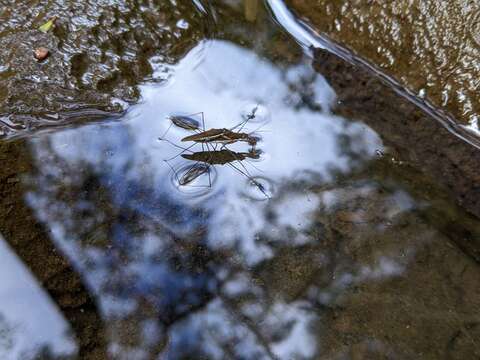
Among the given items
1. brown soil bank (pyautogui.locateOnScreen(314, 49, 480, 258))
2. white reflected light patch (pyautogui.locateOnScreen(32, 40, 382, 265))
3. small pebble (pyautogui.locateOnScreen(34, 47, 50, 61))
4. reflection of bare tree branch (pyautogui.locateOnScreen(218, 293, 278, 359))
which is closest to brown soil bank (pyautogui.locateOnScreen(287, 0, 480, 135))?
brown soil bank (pyautogui.locateOnScreen(314, 49, 480, 258))

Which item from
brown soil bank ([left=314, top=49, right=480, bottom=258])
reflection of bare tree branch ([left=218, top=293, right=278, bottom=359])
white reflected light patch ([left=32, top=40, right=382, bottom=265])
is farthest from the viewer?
brown soil bank ([left=314, top=49, right=480, bottom=258])

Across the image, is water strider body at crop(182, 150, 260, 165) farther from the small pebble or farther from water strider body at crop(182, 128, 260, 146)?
Answer: the small pebble

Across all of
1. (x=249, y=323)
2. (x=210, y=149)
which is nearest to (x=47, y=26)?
(x=210, y=149)

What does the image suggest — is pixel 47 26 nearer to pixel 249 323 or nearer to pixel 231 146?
pixel 231 146

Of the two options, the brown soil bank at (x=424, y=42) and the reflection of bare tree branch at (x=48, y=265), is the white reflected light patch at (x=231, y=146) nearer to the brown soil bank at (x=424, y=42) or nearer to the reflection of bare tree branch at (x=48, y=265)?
the reflection of bare tree branch at (x=48, y=265)

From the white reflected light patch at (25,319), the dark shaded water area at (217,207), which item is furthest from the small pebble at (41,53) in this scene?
the white reflected light patch at (25,319)

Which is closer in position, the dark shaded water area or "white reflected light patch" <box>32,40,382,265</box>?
the dark shaded water area
